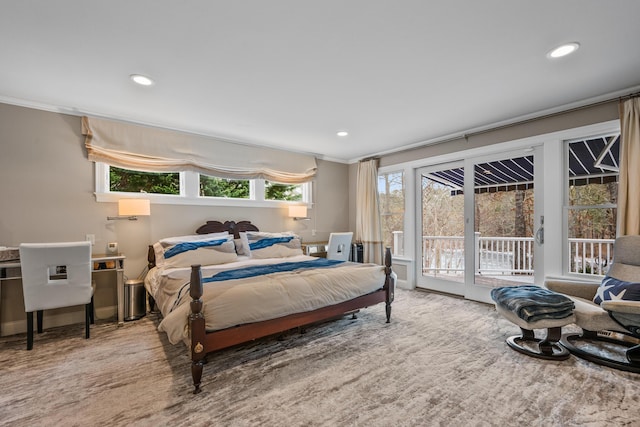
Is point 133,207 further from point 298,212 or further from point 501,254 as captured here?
point 501,254

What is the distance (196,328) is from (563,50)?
135 inches

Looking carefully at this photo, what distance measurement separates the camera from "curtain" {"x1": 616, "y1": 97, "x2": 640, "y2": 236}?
2.83 metres

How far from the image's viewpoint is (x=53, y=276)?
295 centimetres

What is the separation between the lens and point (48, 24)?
1953 mm

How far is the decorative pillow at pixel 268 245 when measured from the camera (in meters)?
4.12

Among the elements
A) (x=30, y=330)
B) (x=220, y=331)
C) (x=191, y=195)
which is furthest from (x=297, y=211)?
(x=30, y=330)

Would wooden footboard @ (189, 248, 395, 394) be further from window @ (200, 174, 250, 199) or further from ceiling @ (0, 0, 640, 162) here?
window @ (200, 174, 250, 199)

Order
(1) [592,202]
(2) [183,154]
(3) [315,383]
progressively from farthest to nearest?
1. (2) [183,154]
2. (1) [592,202]
3. (3) [315,383]

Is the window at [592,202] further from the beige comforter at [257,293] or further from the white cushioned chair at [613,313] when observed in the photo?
the beige comforter at [257,293]

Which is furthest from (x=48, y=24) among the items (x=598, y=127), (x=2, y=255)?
(x=598, y=127)

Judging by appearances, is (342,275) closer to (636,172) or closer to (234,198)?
(234,198)

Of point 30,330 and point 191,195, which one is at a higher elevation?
point 191,195

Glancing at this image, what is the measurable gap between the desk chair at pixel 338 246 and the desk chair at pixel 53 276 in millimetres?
3095

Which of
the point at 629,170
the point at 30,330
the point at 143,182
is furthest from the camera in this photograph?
the point at 143,182
